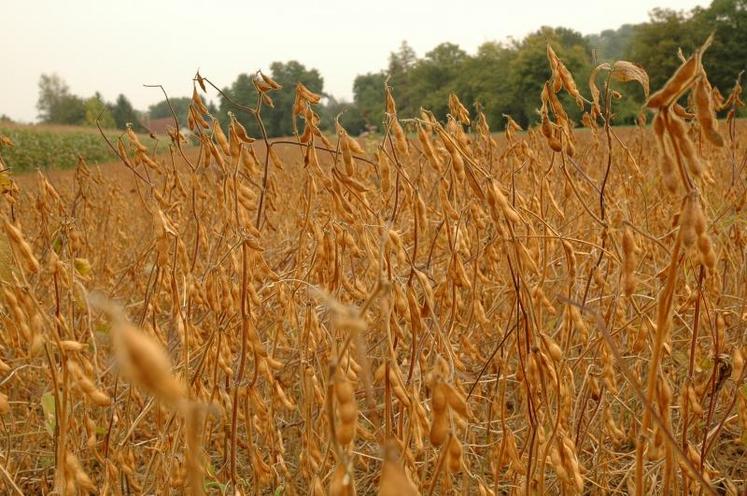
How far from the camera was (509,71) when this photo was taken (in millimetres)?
32281

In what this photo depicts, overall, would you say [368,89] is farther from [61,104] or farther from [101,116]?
[101,116]

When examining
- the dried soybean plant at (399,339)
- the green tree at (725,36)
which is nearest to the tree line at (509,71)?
the green tree at (725,36)

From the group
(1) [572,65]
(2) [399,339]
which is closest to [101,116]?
(2) [399,339]

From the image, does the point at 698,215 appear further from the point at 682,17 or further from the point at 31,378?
the point at 682,17

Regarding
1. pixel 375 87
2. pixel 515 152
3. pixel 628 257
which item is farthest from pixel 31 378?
pixel 375 87

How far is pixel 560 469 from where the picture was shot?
96 cm

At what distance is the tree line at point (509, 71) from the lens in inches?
1013

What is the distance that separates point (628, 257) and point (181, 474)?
888 mm

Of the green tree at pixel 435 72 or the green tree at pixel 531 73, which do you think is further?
the green tree at pixel 435 72

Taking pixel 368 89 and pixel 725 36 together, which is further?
pixel 368 89

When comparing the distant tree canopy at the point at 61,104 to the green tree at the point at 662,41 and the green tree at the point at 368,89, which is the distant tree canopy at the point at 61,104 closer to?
the green tree at the point at 368,89

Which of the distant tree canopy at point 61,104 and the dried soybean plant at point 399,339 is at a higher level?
the distant tree canopy at point 61,104

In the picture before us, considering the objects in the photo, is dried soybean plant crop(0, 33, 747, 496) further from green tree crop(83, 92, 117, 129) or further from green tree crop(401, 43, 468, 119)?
green tree crop(401, 43, 468, 119)

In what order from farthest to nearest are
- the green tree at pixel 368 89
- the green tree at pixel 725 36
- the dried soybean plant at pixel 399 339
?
the green tree at pixel 368 89
the green tree at pixel 725 36
the dried soybean plant at pixel 399 339
